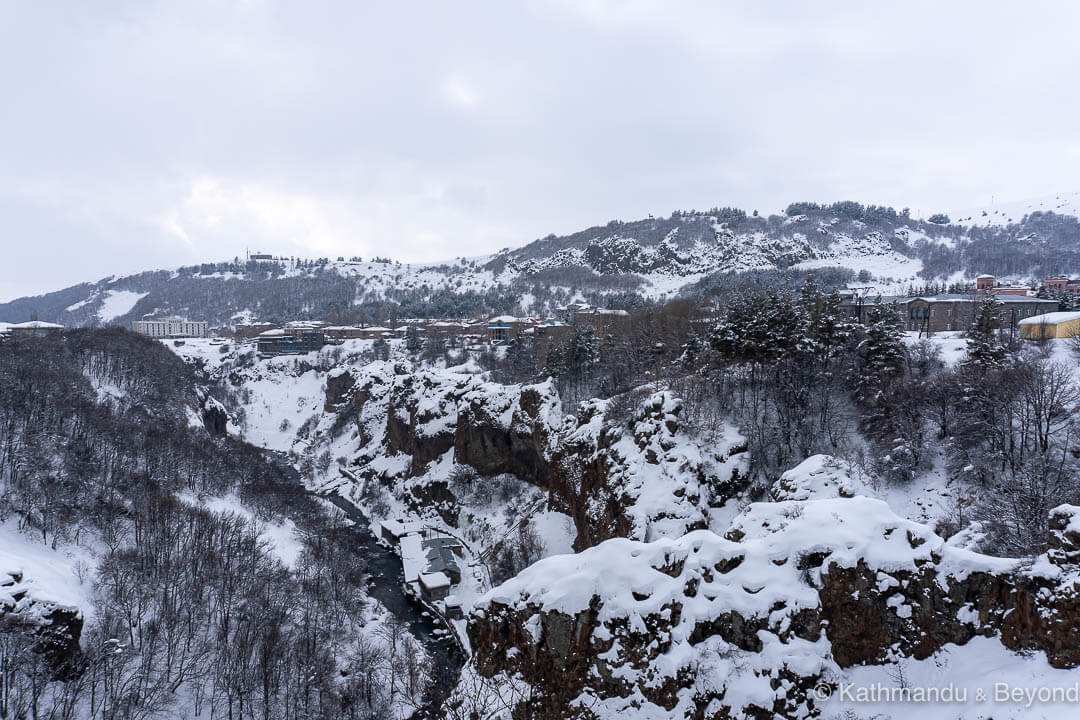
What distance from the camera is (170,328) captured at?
184750 millimetres

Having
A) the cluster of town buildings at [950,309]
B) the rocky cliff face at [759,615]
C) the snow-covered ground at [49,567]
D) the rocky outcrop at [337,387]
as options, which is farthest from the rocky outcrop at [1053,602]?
the rocky outcrop at [337,387]

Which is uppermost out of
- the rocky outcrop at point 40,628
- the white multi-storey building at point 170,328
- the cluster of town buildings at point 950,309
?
the white multi-storey building at point 170,328

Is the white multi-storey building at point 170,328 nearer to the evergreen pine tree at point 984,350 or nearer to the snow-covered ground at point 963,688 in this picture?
the evergreen pine tree at point 984,350

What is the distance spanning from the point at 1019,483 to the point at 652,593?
68.4 ft

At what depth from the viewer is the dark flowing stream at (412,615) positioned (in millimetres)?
29344

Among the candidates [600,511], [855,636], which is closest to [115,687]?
[600,511]

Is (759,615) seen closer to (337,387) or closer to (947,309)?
(947,309)

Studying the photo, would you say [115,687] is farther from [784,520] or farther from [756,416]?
[756,416]

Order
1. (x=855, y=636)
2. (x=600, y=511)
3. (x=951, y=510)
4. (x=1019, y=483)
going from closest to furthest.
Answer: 1. (x=855, y=636)
2. (x=1019, y=483)
3. (x=951, y=510)
4. (x=600, y=511)

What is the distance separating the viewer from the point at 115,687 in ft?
81.5

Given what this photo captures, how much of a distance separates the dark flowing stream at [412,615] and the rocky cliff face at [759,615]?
1460 centimetres

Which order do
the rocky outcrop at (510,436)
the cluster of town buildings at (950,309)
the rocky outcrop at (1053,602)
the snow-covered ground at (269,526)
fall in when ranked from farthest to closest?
the cluster of town buildings at (950,309), the rocky outcrop at (510,436), the snow-covered ground at (269,526), the rocky outcrop at (1053,602)

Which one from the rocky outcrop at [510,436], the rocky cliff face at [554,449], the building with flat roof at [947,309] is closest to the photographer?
the rocky cliff face at [554,449]

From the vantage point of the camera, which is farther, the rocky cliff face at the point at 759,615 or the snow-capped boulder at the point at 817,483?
the snow-capped boulder at the point at 817,483
